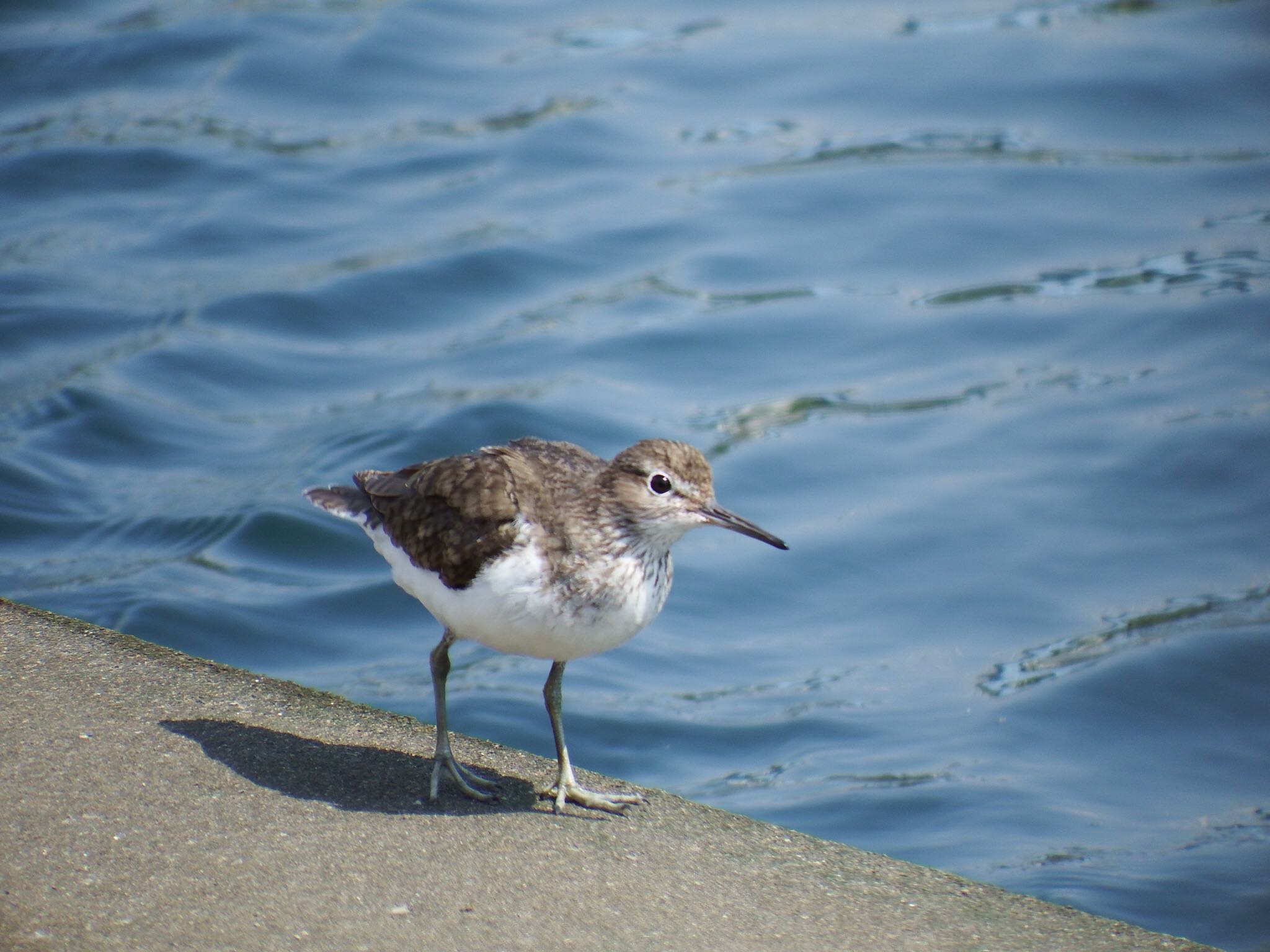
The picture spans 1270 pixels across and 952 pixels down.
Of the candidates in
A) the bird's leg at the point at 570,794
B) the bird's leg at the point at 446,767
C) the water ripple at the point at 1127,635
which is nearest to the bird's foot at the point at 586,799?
the bird's leg at the point at 570,794

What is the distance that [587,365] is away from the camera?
12148 mm

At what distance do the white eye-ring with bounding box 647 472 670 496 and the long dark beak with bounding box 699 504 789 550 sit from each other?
150 millimetres

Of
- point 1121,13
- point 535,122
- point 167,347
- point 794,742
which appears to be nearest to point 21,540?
point 167,347

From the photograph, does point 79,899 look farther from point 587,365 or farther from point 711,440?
point 587,365

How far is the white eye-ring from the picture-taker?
524cm

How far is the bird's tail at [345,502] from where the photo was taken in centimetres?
586

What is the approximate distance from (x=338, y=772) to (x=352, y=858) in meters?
0.67

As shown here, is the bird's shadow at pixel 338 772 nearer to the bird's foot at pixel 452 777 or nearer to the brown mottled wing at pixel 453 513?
the bird's foot at pixel 452 777

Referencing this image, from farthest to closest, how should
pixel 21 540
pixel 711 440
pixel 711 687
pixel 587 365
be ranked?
pixel 587 365 → pixel 711 440 → pixel 21 540 → pixel 711 687

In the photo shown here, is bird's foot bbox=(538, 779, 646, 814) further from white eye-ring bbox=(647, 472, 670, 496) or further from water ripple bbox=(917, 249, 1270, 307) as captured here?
water ripple bbox=(917, 249, 1270, 307)

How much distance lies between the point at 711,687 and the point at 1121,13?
11.5 m

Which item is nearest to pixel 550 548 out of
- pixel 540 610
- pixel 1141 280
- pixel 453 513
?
pixel 540 610

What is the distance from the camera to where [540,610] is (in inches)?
199

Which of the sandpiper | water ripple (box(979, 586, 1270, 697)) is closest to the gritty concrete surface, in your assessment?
the sandpiper
